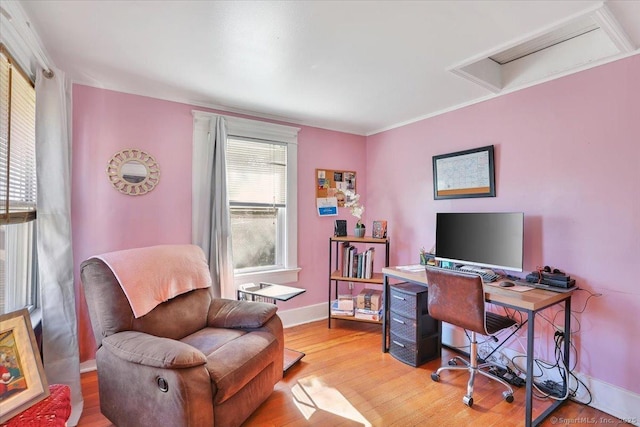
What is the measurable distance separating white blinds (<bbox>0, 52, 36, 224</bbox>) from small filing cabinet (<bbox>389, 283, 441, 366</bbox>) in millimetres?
2671

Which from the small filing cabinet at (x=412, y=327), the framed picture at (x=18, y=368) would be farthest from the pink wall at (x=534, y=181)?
the framed picture at (x=18, y=368)

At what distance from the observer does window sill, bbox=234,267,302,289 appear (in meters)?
3.02

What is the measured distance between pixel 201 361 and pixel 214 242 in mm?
1360

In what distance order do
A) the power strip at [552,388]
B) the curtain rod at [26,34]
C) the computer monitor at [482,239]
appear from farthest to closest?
the computer monitor at [482,239] < the power strip at [552,388] < the curtain rod at [26,34]

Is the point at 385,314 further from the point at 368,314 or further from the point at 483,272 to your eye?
the point at 483,272

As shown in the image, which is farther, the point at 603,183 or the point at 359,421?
the point at 603,183

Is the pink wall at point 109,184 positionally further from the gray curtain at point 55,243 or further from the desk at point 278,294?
the desk at point 278,294

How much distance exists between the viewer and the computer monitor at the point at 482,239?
2.25 metres

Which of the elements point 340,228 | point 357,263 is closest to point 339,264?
point 357,263

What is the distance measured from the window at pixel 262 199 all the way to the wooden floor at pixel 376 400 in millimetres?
1001

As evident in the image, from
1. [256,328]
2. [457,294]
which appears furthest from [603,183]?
[256,328]

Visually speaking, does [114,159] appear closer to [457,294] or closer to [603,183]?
[457,294]

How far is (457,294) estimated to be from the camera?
80.7 inches

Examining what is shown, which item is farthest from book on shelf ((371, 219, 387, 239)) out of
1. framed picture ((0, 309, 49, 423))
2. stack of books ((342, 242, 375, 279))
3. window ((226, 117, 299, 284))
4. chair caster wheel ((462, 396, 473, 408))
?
framed picture ((0, 309, 49, 423))
